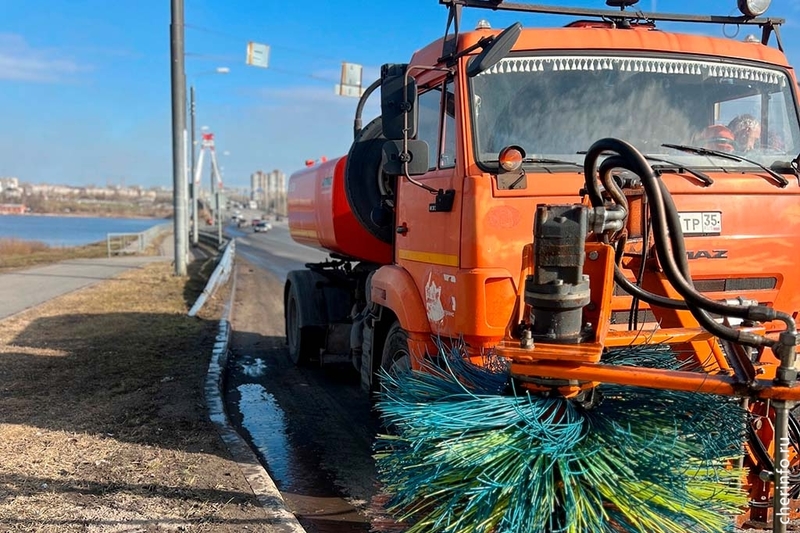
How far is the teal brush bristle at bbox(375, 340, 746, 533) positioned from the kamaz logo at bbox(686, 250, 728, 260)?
3.84 feet

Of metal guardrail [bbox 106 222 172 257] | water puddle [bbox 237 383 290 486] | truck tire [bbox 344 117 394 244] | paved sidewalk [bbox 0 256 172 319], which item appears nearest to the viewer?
water puddle [bbox 237 383 290 486]

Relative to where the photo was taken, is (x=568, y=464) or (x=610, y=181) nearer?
(x=568, y=464)

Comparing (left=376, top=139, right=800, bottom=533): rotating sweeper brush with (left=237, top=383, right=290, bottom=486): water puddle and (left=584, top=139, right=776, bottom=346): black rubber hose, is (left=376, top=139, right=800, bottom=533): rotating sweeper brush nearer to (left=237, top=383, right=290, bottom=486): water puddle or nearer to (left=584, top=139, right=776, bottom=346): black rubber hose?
(left=584, top=139, right=776, bottom=346): black rubber hose

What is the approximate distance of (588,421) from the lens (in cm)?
269

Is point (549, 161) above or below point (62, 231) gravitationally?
above

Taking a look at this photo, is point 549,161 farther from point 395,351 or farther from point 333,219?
point 333,219

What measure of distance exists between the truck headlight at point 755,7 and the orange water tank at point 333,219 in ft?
10.9

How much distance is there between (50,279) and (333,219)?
13.1m

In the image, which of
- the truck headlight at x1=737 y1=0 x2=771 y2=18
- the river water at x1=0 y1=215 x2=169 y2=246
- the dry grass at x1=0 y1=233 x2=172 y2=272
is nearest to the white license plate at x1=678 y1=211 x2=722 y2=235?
the truck headlight at x1=737 y1=0 x2=771 y2=18

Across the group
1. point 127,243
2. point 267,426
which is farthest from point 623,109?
point 127,243

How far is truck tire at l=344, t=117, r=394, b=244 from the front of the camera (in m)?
6.00

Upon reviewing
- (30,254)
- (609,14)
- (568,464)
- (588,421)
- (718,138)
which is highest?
(609,14)

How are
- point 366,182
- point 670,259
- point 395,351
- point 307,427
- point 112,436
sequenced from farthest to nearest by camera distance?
point 366,182 < point 307,427 < point 112,436 < point 395,351 < point 670,259

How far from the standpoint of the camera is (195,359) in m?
7.88
